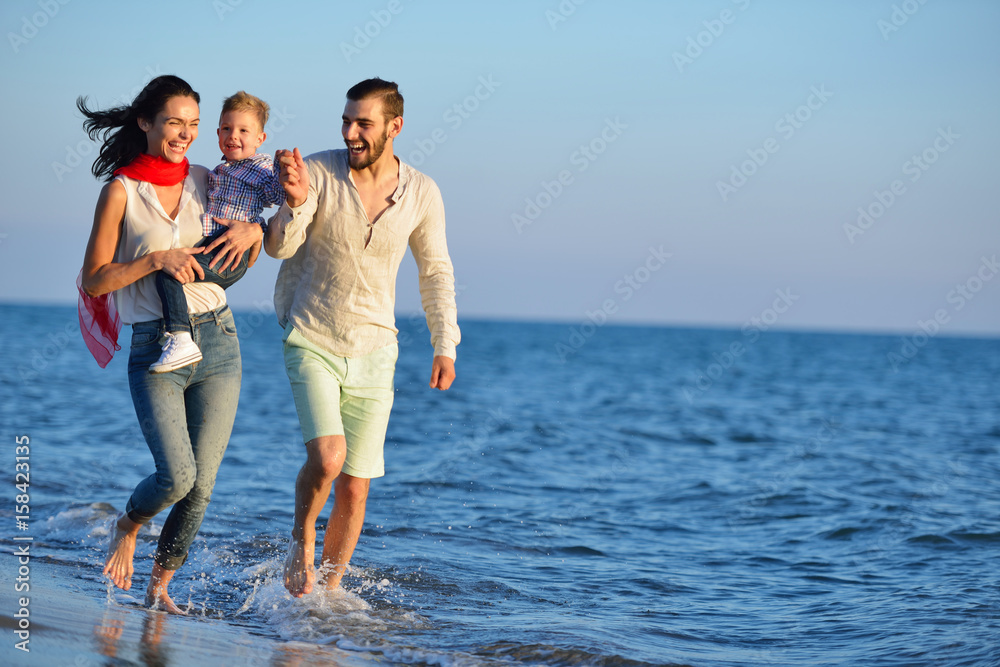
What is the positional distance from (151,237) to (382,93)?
1.18m

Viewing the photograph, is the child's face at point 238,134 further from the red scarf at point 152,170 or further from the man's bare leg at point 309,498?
the man's bare leg at point 309,498

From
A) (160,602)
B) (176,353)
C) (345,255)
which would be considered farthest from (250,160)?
(160,602)

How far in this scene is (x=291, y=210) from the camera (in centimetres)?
380

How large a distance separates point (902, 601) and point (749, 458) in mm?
6280

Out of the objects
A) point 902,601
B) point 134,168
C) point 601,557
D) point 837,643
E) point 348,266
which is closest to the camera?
point 134,168

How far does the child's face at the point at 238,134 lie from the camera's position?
3.79 meters

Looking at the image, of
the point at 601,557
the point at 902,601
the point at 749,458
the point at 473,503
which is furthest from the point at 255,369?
the point at 902,601

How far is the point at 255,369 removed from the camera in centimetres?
2550

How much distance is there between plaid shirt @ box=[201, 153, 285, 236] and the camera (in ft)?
12.1

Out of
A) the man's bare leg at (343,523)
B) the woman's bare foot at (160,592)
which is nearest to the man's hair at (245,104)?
the man's bare leg at (343,523)

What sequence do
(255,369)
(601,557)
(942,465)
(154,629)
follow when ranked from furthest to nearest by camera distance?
(255,369) < (942,465) < (601,557) < (154,629)

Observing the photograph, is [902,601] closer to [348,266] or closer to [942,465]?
[348,266]

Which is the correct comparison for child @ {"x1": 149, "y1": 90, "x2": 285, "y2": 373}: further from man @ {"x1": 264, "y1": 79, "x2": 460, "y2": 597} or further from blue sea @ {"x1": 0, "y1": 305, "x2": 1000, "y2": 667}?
blue sea @ {"x1": 0, "y1": 305, "x2": 1000, "y2": 667}

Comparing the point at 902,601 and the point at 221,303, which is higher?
the point at 221,303
